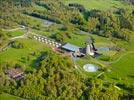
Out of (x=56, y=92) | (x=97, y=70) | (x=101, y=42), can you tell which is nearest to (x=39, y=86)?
(x=56, y=92)

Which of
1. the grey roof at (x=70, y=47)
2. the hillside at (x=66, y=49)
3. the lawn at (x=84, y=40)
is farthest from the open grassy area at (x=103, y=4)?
the grey roof at (x=70, y=47)

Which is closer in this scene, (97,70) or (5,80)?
(5,80)

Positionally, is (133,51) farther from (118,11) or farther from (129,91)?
(118,11)

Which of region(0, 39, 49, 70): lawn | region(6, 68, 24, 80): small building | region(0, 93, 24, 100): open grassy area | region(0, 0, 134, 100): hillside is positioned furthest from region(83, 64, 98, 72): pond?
region(0, 93, 24, 100): open grassy area

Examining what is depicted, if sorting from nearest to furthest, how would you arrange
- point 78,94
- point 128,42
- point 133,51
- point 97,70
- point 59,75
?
point 78,94 < point 59,75 < point 97,70 < point 133,51 < point 128,42

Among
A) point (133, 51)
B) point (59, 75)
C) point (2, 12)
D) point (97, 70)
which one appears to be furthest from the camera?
point (2, 12)

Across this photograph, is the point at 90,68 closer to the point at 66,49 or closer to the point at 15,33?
the point at 66,49

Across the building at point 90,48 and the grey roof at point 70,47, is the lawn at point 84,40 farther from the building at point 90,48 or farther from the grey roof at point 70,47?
the grey roof at point 70,47
